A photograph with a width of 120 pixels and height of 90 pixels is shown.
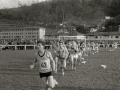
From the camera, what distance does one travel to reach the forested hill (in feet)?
541

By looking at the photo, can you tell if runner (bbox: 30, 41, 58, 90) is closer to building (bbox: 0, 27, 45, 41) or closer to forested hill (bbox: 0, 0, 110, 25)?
building (bbox: 0, 27, 45, 41)

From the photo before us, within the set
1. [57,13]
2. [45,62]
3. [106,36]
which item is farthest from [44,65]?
[57,13]

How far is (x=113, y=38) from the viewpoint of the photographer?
249 ft

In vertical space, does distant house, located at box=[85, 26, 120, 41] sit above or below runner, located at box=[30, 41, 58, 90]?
above

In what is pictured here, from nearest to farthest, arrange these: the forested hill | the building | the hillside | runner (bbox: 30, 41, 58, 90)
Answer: runner (bbox: 30, 41, 58, 90)
the building
the hillside
the forested hill

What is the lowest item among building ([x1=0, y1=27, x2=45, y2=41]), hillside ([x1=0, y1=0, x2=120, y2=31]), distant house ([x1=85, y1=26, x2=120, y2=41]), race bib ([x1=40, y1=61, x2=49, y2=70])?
race bib ([x1=40, y1=61, x2=49, y2=70])

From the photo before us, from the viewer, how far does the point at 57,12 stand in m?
183

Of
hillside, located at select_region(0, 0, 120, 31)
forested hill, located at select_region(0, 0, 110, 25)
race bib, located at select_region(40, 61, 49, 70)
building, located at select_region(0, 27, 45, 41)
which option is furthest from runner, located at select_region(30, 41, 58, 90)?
forested hill, located at select_region(0, 0, 110, 25)

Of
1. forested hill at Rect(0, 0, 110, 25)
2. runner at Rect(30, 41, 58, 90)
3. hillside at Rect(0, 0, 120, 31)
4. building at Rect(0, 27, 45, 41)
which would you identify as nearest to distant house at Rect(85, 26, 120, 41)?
building at Rect(0, 27, 45, 41)

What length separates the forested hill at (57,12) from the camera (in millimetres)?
165000

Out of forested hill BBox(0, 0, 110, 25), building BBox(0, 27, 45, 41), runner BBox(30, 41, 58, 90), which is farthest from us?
forested hill BBox(0, 0, 110, 25)

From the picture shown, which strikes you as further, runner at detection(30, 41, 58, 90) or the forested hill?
the forested hill

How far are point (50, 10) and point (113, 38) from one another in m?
119

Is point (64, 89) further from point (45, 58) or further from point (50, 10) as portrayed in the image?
point (50, 10)
